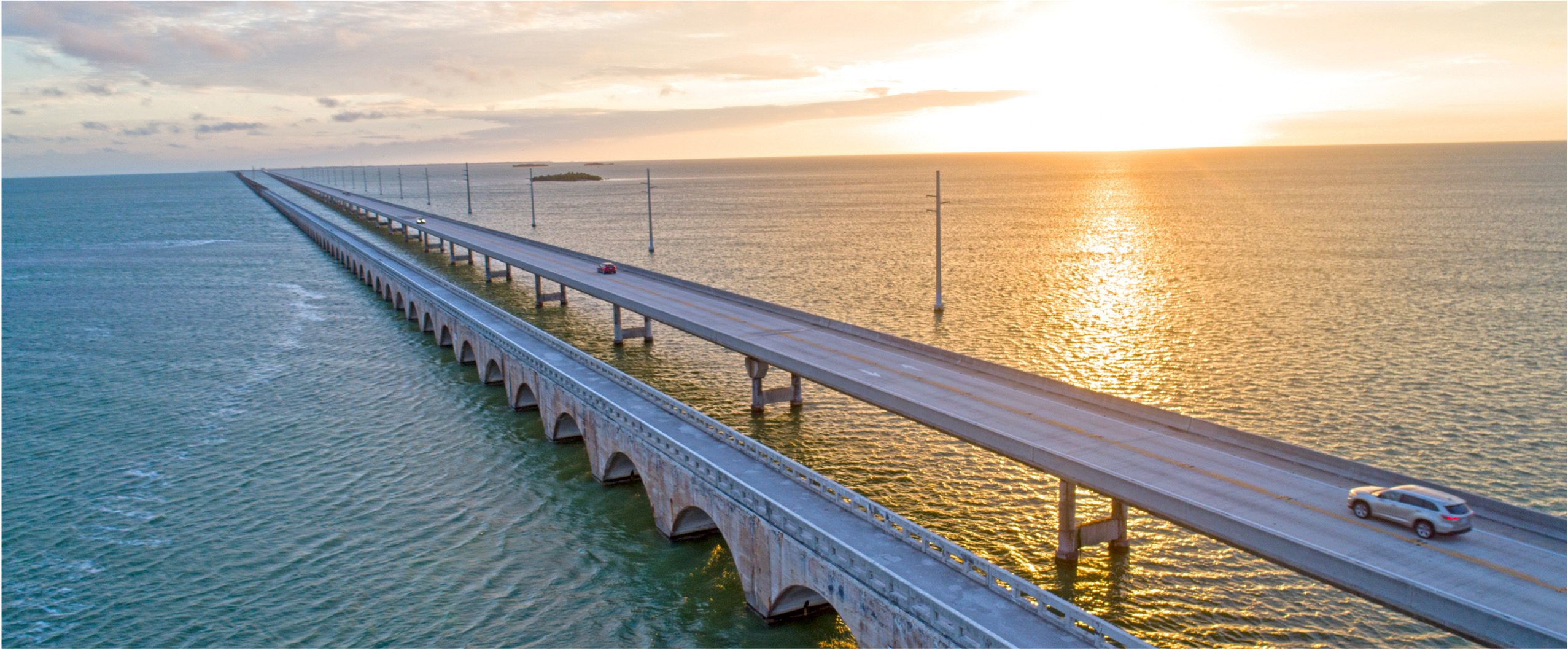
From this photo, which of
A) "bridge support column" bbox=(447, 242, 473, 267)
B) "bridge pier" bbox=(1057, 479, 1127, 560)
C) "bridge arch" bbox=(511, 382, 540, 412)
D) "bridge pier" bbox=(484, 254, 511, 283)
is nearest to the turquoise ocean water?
"bridge pier" bbox=(1057, 479, 1127, 560)

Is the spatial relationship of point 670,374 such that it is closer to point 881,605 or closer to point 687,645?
point 687,645

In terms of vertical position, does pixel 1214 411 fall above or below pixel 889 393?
below

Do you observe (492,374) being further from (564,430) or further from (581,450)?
(581,450)

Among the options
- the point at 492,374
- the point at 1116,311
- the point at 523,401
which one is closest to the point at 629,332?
the point at 492,374

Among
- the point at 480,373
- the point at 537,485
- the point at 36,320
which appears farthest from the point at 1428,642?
the point at 36,320

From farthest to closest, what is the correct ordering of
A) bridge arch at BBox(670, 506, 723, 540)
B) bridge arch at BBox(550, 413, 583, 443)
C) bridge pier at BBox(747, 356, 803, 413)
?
bridge pier at BBox(747, 356, 803, 413), bridge arch at BBox(550, 413, 583, 443), bridge arch at BBox(670, 506, 723, 540)

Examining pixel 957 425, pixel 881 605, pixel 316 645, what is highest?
pixel 957 425

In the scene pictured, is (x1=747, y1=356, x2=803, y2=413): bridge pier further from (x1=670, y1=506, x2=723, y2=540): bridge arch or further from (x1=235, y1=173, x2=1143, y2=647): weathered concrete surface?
(x1=670, y1=506, x2=723, y2=540): bridge arch
